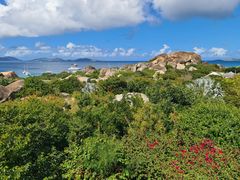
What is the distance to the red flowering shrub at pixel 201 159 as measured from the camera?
8484mm

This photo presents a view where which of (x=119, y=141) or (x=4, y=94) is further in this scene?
(x=4, y=94)

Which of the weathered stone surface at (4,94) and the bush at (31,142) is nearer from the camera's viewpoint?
the bush at (31,142)

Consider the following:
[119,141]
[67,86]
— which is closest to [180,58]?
[67,86]

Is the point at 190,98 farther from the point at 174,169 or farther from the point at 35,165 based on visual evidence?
the point at 35,165

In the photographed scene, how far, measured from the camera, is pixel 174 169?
8.33 metres

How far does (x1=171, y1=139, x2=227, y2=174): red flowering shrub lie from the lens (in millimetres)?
8484

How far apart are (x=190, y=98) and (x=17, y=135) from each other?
9.72 meters

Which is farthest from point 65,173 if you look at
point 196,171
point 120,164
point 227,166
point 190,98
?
point 190,98

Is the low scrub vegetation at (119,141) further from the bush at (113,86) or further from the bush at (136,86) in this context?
the bush at (113,86)

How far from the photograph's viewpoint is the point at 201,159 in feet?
29.5

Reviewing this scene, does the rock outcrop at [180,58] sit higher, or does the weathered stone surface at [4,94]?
the rock outcrop at [180,58]

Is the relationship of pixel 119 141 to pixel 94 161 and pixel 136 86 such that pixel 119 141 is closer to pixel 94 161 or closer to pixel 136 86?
pixel 94 161

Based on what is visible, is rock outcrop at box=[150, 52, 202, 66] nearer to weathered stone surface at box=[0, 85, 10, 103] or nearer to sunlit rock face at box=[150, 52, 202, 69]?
sunlit rock face at box=[150, 52, 202, 69]

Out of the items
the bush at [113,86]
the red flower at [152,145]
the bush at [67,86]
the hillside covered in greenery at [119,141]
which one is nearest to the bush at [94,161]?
the hillside covered in greenery at [119,141]
